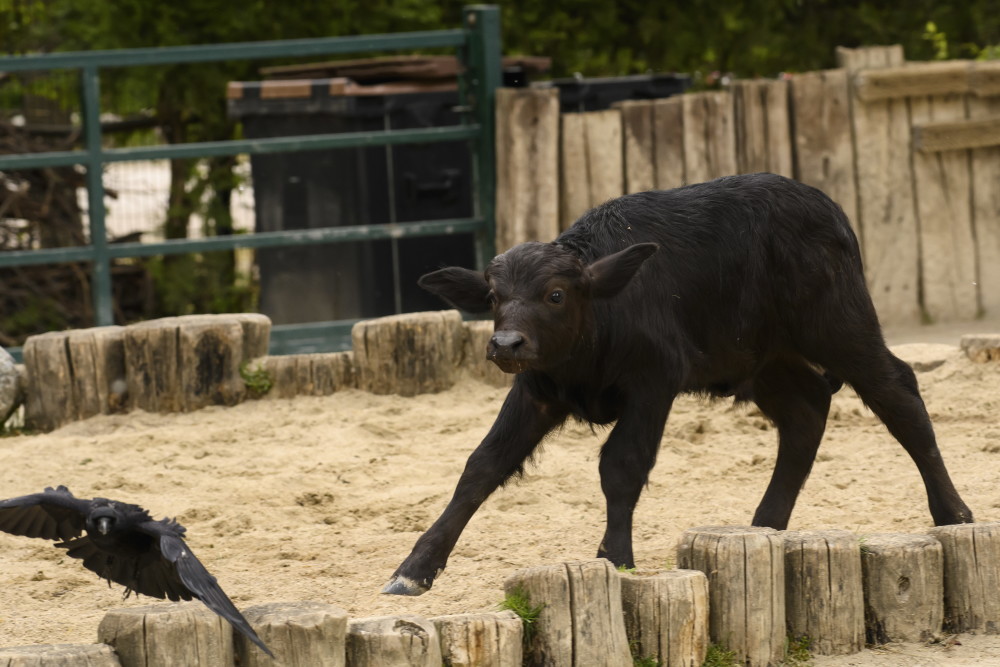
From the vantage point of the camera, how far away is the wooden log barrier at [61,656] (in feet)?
11.4

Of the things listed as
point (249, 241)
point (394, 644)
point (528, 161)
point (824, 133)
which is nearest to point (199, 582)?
point (394, 644)

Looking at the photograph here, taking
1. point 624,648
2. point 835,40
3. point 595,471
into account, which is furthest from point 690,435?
point 835,40

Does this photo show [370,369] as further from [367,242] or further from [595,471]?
[367,242]

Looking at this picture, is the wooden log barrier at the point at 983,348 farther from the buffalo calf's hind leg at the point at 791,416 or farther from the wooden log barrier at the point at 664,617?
the wooden log barrier at the point at 664,617

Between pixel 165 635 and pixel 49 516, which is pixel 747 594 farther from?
pixel 49 516

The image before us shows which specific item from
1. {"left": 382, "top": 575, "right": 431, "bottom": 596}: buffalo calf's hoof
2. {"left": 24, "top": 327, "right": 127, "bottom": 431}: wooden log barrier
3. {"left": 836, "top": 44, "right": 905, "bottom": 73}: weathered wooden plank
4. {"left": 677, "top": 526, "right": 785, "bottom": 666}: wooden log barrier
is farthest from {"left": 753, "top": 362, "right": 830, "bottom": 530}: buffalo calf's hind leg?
{"left": 836, "top": 44, "right": 905, "bottom": 73}: weathered wooden plank

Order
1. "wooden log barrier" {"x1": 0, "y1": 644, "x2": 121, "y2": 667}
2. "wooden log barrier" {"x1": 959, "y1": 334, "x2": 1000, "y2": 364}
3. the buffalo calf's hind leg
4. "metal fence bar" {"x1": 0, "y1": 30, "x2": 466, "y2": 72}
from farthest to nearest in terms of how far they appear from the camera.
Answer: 1. "metal fence bar" {"x1": 0, "y1": 30, "x2": 466, "y2": 72}
2. "wooden log barrier" {"x1": 959, "y1": 334, "x2": 1000, "y2": 364}
3. the buffalo calf's hind leg
4. "wooden log barrier" {"x1": 0, "y1": 644, "x2": 121, "y2": 667}

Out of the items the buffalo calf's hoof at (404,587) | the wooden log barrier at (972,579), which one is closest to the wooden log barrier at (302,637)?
the buffalo calf's hoof at (404,587)

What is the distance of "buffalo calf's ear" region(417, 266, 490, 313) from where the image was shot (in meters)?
4.92

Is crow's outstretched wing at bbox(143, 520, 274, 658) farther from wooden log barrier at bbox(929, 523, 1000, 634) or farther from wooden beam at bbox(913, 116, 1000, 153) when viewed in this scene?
wooden beam at bbox(913, 116, 1000, 153)

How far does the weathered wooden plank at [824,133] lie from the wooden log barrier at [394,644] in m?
6.59

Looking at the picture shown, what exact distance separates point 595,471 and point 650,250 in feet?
6.14

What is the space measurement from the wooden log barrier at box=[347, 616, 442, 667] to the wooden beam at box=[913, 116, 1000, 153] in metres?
7.00

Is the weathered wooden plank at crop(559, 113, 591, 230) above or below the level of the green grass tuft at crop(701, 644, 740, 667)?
above
